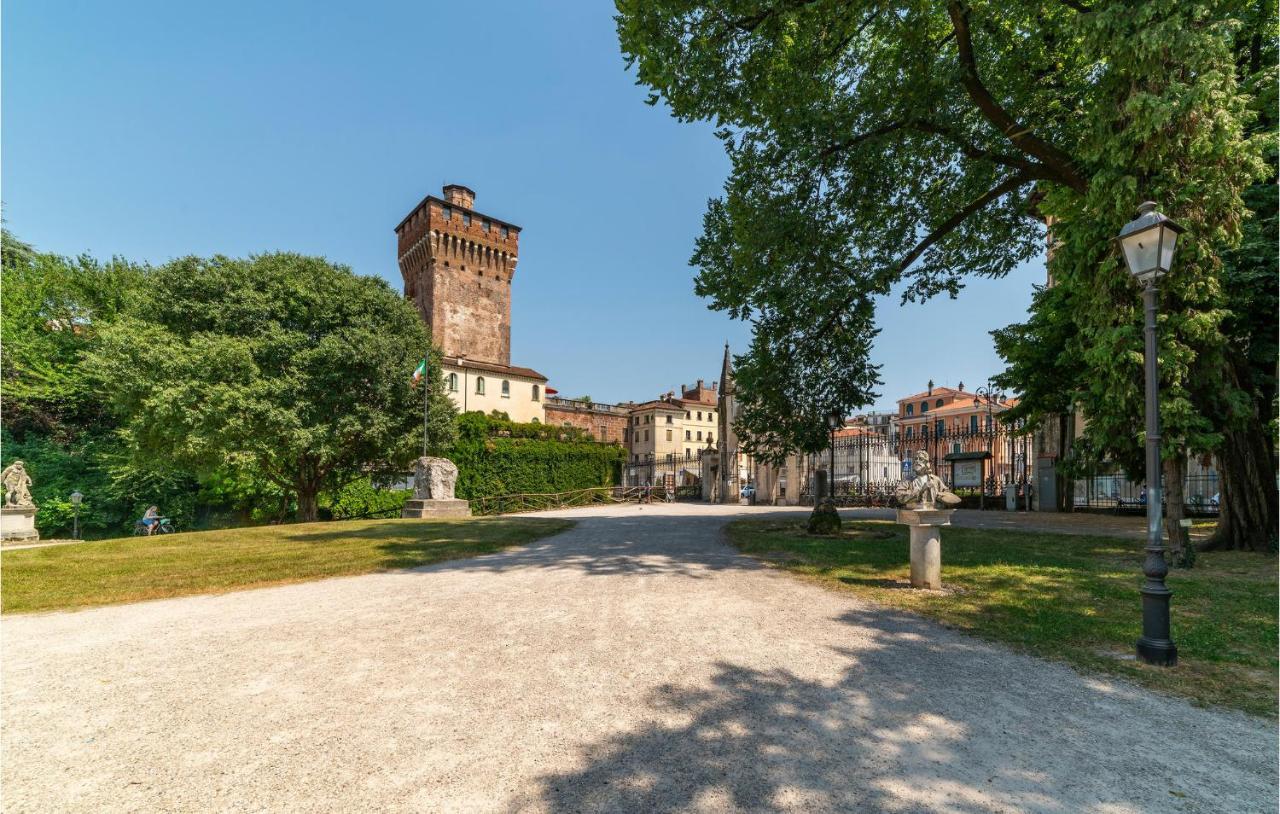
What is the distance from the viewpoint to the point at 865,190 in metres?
12.5

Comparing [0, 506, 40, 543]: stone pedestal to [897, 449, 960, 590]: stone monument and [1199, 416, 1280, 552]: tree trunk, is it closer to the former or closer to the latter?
[897, 449, 960, 590]: stone monument

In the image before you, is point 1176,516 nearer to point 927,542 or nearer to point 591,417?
point 927,542

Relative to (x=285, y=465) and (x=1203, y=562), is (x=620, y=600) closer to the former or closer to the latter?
(x=1203, y=562)

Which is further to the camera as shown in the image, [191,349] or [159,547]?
[191,349]

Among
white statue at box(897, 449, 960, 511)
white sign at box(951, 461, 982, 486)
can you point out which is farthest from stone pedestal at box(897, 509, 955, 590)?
white sign at box(951, 461, 982, 486)

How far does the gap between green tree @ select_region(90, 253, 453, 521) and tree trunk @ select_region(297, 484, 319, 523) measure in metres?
0.06

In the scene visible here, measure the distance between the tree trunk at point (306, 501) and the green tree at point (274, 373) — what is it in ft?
0.18

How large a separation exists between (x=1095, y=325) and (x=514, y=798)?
11662mm

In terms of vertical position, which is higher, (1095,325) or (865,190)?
(865,190)

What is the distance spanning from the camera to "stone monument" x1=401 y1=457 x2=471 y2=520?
733 inches

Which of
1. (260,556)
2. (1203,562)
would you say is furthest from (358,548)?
(1203,562)

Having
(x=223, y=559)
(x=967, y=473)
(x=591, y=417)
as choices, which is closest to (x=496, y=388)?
(x=591, y=417)

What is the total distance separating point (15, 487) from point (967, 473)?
116 ft

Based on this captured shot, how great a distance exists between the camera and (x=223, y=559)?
33.8 ft
